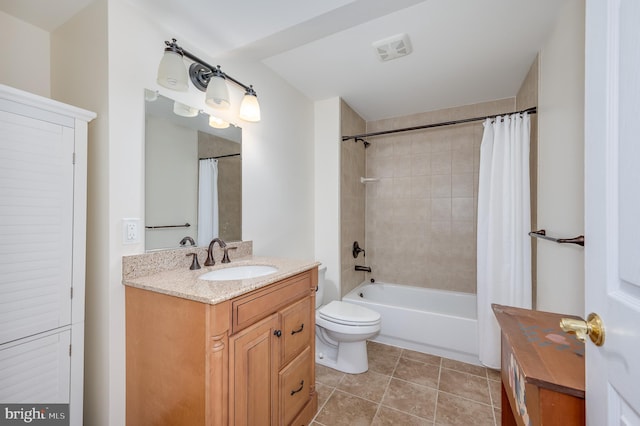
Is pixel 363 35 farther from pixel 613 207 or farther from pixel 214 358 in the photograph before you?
pixel 214 358

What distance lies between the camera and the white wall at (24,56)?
4.14 ft

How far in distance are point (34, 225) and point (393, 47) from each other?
6.96 feet

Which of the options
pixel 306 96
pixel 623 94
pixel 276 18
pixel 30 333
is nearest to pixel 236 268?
pixel 30 333

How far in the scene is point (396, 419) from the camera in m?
1.54

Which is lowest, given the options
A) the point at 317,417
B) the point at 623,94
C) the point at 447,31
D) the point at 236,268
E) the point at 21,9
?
the point at 317,417

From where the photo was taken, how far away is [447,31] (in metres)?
1.60

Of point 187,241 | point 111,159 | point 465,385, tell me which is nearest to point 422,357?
point 465,385

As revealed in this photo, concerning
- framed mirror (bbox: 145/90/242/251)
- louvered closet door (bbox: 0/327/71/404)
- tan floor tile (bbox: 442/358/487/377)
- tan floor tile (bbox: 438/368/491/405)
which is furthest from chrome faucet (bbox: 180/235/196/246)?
tan floor tile (bbox: 442/358/487/377)

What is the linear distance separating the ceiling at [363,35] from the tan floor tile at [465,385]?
2.36 metres

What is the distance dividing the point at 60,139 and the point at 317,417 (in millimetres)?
1936

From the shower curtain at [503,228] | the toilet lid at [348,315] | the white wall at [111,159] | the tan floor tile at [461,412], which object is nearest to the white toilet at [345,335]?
the toilet lid at [348,315]

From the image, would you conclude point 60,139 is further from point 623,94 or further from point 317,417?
point 317,417

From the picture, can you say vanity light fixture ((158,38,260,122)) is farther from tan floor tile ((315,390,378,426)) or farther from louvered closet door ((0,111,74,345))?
tan floor tile ((315,390,378,426))

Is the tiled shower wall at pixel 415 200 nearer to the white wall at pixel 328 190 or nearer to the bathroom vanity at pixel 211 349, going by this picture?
the white wall at pixel 328 190
